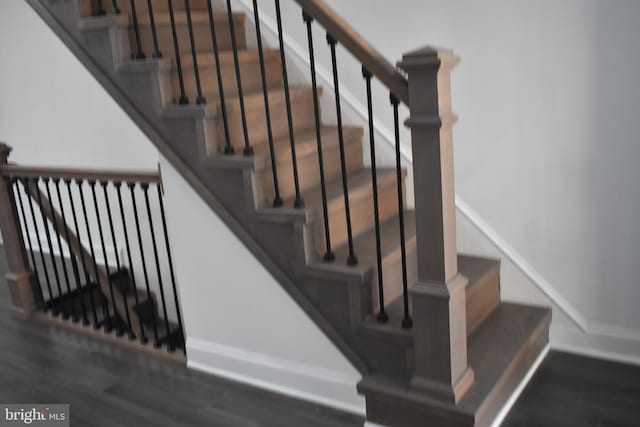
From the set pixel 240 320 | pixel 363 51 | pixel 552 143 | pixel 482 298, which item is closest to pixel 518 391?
pixel 482 298

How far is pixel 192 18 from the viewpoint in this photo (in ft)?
10.0

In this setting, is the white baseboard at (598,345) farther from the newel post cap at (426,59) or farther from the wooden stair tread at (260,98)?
the wooden stair tread at (260,98)

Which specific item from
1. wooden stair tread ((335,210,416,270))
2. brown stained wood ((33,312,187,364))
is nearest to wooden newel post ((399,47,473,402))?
wooden stair tread ((335,210,416,270))

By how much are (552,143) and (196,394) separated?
6.38 ft

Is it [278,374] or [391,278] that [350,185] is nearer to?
[391,278]

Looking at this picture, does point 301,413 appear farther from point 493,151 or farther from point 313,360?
point 493,151

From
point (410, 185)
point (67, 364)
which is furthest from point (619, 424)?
point (67, 364)

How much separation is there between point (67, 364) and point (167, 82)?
157 cm

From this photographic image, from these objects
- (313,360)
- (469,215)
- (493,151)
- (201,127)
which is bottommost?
(313,360)

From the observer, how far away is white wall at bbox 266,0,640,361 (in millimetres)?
2451

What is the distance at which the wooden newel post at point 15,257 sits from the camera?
142 inches

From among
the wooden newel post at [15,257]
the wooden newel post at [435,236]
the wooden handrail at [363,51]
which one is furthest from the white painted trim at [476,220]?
the wooden newel post at [15,257]

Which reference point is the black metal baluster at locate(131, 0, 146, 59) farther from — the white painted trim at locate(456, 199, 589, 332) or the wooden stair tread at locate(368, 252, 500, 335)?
the white painted trim at locate(456, 199, 589, 332)

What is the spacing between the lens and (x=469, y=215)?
9.47 ft
